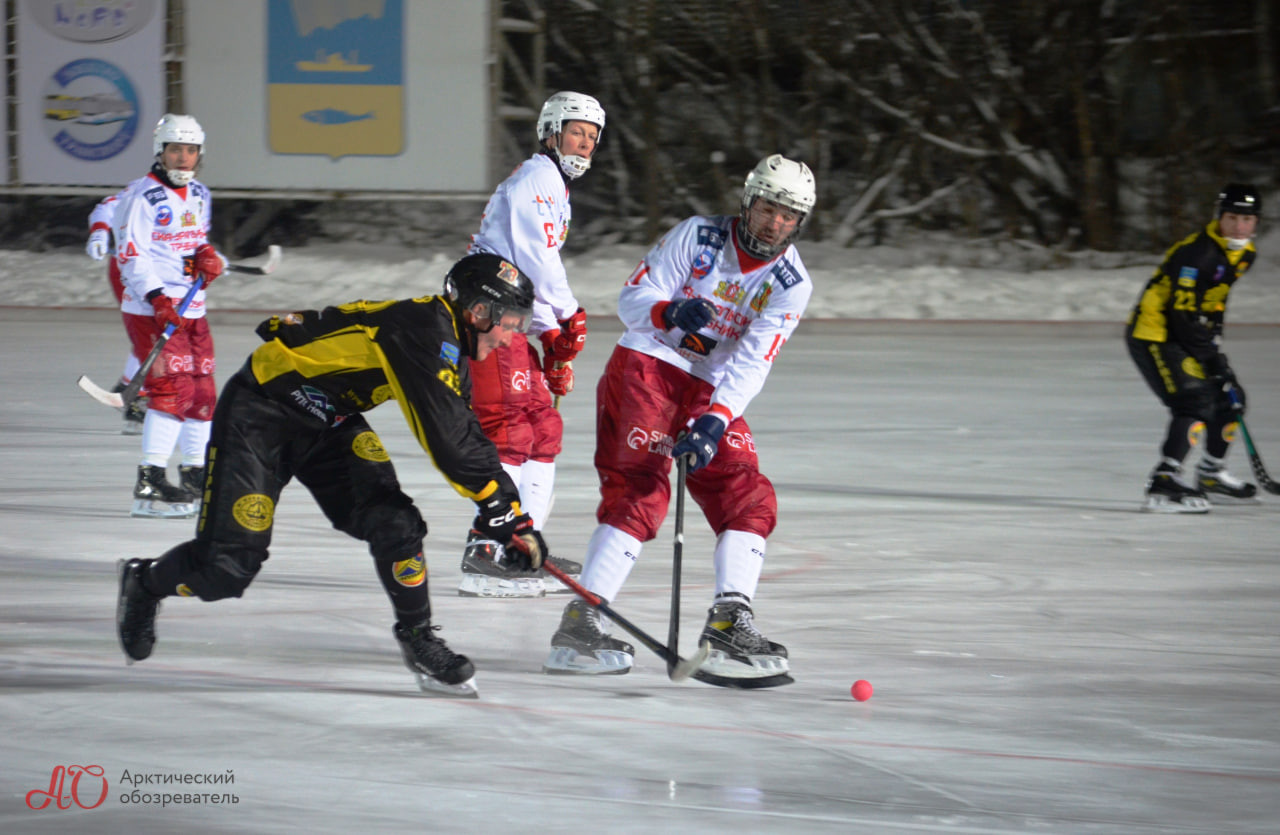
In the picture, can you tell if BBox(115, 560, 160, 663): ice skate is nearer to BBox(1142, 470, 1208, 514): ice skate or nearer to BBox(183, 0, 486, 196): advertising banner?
BBox(1142, 470, 1208, 514): ice skate

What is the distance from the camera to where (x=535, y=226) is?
226 inches

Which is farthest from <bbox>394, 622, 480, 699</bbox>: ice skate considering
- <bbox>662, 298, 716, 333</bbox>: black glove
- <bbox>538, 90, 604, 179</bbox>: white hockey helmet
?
<bbox>538, 90, 604, 179</bbox>: white hockey helmet

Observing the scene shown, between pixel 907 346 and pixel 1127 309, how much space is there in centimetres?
363

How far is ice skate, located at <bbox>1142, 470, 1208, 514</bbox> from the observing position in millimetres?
7234

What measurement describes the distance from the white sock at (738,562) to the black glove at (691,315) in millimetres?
633

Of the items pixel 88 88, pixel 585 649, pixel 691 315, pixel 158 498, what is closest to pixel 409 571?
Result: pixel 585 649

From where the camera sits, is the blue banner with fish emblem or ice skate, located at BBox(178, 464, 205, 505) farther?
the blue banner with fish emblem

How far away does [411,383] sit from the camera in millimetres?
3955

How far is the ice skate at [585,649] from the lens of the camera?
455cm

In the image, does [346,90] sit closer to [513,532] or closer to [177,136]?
[177,136]

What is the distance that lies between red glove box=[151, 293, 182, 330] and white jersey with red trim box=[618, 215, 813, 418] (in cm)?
303

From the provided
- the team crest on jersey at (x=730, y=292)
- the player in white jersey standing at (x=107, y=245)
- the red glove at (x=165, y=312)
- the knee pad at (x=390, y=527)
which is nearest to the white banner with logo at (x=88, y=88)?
the player in white jersey standing at (x=107, y=245)

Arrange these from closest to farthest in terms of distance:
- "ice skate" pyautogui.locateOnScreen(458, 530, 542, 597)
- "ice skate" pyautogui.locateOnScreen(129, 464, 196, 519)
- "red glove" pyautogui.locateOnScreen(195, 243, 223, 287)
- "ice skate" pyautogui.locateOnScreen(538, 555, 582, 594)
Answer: "ice skate" pyautogui.locateOnScreen(458, 530, 542, 597), "ice skate" pyautogui.locateOnScreen(538, 555, 582, 594), "ice skate" pyautogui.locateOnScreen(129, 464, 196, 519), "red glove" pyautogui.locateOnScreen(195, 243, 223, 287)

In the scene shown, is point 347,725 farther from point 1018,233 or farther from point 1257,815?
point 1018,233
